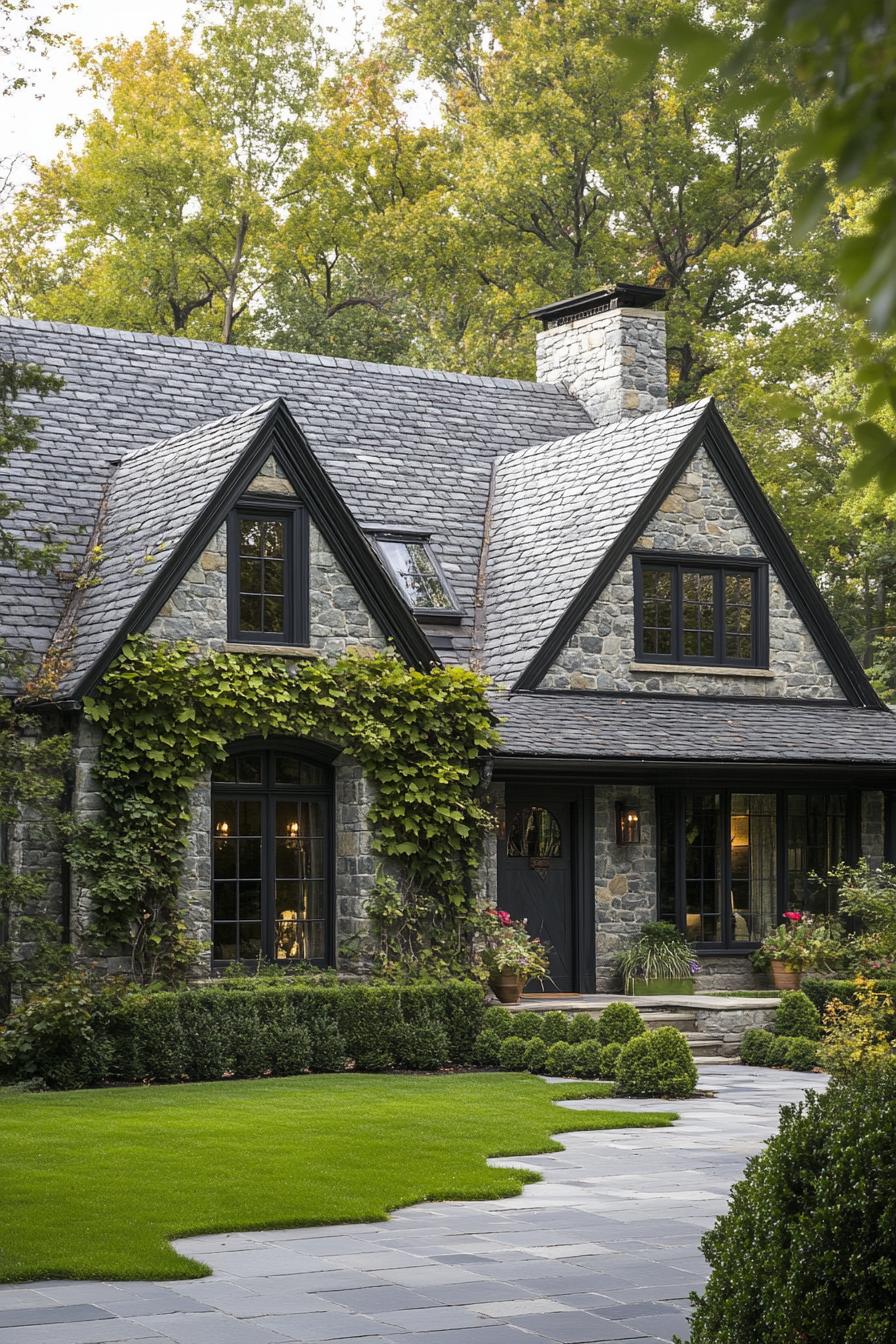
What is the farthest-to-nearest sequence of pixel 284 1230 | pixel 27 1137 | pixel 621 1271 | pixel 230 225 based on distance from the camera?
pixel 230 225 → pixel 27 1137 → pixel 284 1230 → pixel 621 1271

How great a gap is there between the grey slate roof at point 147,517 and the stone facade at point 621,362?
746cm

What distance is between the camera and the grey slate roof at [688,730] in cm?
1897

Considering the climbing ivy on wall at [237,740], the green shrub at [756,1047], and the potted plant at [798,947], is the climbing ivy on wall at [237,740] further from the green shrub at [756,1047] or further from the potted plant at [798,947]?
the potted plant at [798,947]

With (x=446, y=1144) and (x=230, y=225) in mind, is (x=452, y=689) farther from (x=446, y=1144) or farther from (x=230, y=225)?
(x=230, y=225)

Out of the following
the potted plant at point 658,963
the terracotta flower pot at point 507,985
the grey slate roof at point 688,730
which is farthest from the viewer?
the potted plant at point 658,963

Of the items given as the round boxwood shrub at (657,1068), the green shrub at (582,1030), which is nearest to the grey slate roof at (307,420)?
the green shrub at (582,1030)

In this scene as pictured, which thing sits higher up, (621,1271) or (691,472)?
(691,472)

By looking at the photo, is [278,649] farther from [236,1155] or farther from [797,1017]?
[236,1155]

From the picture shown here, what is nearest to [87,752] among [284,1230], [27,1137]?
[27,1137]

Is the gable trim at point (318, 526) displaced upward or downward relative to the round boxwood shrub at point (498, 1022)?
upward

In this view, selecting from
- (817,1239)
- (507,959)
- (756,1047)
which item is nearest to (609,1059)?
(756,1047)

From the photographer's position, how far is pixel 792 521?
2992cm

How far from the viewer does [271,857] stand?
17.4 meters

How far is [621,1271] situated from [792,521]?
75.1ft
